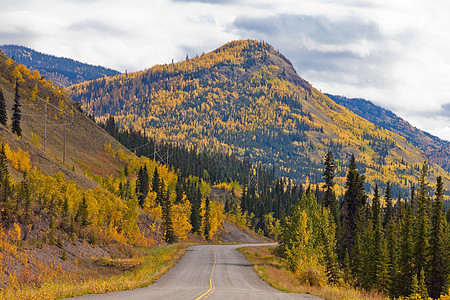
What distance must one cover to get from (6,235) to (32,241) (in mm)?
2221

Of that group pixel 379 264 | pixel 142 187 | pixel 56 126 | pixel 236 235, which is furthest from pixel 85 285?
pixel 236 235

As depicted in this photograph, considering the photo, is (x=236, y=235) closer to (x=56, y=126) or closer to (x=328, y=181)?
(x=56, y=126)

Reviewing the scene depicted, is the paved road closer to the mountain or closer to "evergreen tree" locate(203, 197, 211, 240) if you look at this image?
the mountain

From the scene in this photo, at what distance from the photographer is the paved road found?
21817 millimetres

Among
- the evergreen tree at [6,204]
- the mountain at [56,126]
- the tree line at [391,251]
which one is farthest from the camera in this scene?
the mountain at [56,126]

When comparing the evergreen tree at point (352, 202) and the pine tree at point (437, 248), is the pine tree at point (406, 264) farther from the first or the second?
the evergreen tree at point (352, 202)

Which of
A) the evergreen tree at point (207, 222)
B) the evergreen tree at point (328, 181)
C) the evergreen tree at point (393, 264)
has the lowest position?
the evergreen tree at point (207, 222)

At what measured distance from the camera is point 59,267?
3069 centimetres

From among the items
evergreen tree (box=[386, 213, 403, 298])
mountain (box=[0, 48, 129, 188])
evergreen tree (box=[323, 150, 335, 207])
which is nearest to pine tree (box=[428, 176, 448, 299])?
evergreen tree (box=[386, 213, 403, 298])

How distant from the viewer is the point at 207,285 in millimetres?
29797

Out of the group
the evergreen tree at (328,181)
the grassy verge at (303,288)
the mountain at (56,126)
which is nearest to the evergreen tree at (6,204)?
the grassy verge at (303,288)

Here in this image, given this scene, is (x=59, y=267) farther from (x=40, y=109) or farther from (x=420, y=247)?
(x=40, y=109)

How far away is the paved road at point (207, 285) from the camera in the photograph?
71.6 ft

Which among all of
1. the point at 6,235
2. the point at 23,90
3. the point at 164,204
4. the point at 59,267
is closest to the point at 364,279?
the point at 59,267
